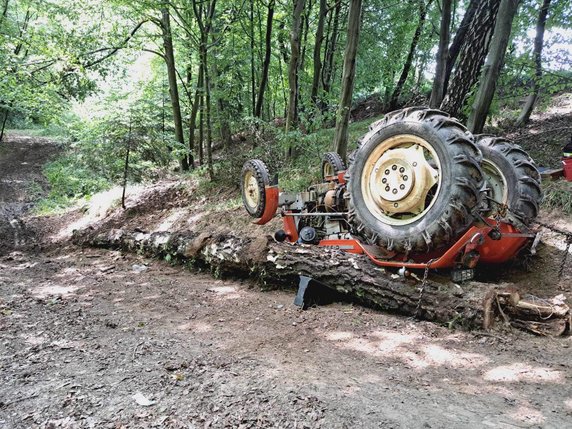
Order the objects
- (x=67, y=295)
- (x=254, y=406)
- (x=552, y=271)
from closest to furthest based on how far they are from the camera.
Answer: (x=254, y=406)
(x=552, y=271)
(x=67, y=295)

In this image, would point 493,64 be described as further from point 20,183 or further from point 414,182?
point 20,183

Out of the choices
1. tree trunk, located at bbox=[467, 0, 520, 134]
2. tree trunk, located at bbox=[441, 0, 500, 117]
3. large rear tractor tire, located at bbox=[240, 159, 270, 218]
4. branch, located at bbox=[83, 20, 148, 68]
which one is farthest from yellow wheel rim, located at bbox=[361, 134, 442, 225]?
branch, located at bbox=[83, 20, 148, 68]

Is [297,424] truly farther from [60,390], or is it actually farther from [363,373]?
[60,390]

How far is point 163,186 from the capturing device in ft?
35.7

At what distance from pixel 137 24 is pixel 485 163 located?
11.9 meters

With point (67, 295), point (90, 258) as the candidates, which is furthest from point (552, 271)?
point (90, 258)

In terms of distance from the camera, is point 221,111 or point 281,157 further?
point 221,111

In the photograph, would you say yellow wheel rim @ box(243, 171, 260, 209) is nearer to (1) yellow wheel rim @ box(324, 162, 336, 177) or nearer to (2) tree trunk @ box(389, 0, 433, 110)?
(1) yellow wheel rim @ box(324, 162, 336, 177)

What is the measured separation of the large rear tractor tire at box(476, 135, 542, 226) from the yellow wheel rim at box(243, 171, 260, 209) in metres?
3.01

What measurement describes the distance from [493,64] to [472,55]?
1382 mm

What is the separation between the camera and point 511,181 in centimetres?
417

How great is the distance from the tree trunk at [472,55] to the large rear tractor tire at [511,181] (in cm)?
323

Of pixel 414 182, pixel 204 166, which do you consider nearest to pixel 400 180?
pixel 414 182

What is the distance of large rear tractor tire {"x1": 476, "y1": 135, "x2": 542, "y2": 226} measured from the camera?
400 cm
